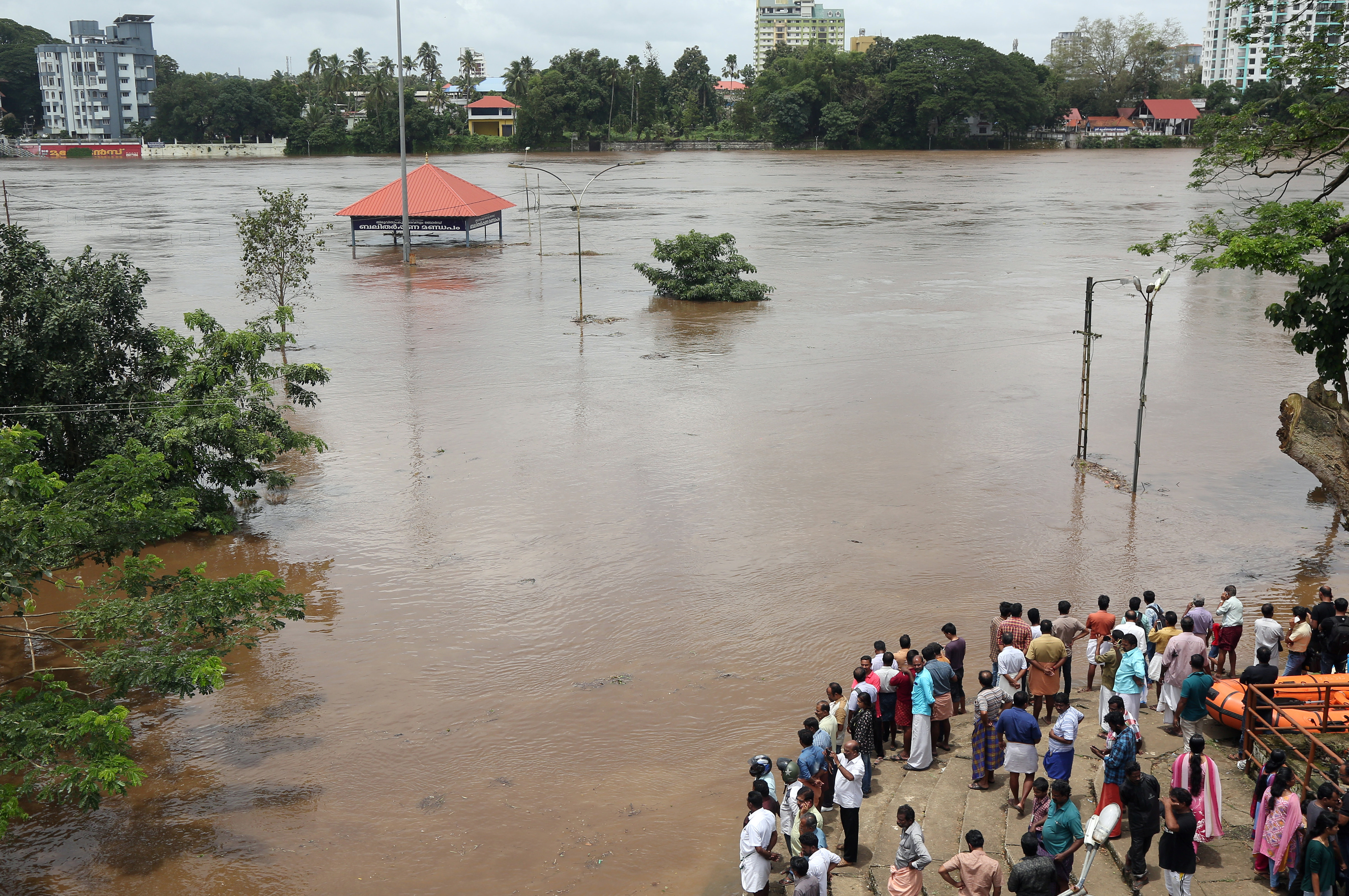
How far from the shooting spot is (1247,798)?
377 inches

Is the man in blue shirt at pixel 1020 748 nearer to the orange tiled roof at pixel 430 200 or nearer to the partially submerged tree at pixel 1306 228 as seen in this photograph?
the partially submerged tree at pixel 1306 228

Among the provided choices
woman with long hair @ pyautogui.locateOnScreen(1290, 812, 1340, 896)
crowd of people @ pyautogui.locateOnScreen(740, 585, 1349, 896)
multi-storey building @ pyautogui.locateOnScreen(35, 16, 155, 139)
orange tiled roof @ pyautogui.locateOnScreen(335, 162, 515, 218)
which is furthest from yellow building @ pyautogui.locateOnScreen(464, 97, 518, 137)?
woman with long hair @ pyautogui.locateOnScreen(1290, 812, 1340, 896)

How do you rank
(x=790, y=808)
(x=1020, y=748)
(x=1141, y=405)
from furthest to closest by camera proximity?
(x=1141, y=405) < (x=1020, y=748) < (x=790, y=808)

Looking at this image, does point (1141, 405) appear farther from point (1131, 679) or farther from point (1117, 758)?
point (1117, 758)

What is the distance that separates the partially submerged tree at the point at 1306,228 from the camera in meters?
16.2

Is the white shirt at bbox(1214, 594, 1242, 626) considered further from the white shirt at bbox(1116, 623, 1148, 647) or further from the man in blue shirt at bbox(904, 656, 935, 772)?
the man in blue shirt at bbox(904, 656, 935, 772)

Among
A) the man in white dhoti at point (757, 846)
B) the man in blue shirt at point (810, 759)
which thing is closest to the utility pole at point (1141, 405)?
the man in blue shirt at point (810, 759)

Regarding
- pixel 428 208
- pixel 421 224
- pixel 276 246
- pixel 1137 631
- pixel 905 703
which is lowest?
pixel 905 703

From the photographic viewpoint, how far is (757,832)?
28.2 ft

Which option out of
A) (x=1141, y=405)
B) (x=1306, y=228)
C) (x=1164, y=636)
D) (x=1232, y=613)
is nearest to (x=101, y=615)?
(x=1164, y=636)

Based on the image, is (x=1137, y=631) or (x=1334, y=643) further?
(x=1334, y=643)

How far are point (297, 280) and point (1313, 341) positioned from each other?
26.2 meters

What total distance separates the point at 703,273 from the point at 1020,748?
31.2m

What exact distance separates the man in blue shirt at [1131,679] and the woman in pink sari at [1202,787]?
1.75m
